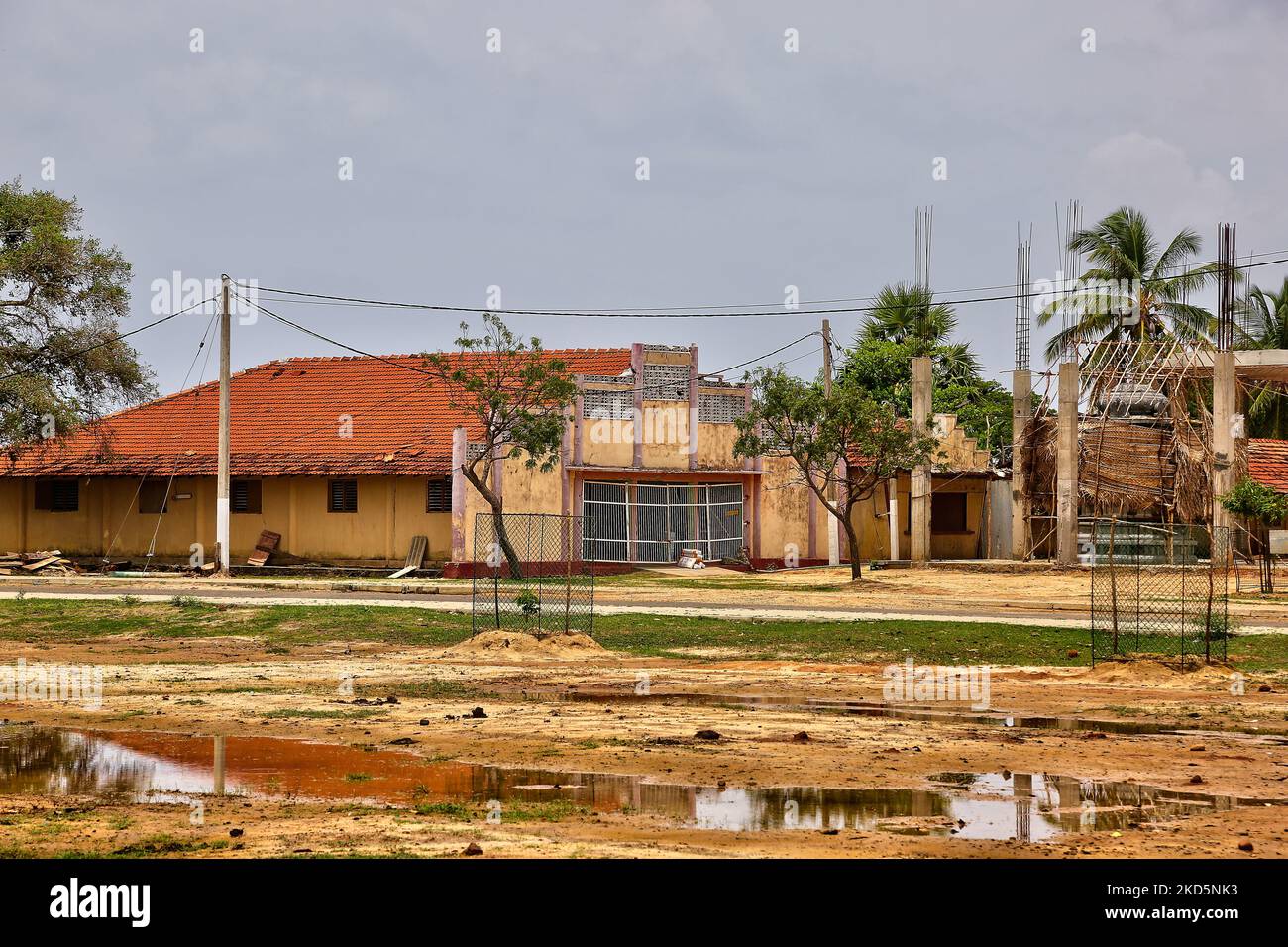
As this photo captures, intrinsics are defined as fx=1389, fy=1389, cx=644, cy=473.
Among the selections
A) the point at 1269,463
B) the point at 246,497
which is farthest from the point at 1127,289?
the point at 246,497

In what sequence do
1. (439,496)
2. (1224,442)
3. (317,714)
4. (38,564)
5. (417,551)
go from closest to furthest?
1. (317,714)
2. (1224,442)
3. (417,551)
4. (439,496)
5. (38,564)

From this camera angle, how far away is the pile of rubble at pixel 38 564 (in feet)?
136

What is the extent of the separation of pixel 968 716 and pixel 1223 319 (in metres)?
31.0

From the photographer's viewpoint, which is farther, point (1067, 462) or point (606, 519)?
point (606, 519)

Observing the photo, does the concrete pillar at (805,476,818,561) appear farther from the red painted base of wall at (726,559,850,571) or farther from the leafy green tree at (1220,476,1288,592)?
the leafy green tree at (1220,476,1288,592)

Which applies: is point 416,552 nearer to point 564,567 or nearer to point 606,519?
point 564,567

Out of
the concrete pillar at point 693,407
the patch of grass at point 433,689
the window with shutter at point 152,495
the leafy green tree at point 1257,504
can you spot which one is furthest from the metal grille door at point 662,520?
the patch of grass at point 433,689

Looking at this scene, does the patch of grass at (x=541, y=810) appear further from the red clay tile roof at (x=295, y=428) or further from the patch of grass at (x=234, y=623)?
the red clay tile roof at (x=295, y=428)

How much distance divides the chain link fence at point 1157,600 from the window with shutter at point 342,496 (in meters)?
21.3

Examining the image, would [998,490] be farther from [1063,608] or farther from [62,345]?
[62,345]

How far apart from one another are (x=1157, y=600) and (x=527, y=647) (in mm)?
11196

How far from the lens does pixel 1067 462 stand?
3922cm

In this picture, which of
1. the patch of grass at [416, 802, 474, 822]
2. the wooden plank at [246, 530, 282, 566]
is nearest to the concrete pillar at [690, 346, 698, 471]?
the wooden plank at [246, 530, 282, 566]
